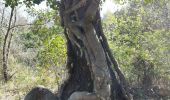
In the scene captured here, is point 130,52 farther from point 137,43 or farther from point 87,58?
point 87,58

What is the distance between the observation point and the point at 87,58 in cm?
688

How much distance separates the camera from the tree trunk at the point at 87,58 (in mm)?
6590

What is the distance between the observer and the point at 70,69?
7883mm

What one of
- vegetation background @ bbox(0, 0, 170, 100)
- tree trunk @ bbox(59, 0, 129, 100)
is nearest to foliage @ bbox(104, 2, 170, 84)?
vegetation background @ bbox(0, 0, 170, 100)

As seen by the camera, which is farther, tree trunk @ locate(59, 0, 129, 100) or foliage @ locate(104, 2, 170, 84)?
foliage @ locate(104, 2, 170, 84)

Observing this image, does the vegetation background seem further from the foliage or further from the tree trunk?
the tree trunk

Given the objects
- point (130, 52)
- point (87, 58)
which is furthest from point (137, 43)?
point (87, 58)

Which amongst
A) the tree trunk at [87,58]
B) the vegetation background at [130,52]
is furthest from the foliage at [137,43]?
the tree trunk at [87,58]

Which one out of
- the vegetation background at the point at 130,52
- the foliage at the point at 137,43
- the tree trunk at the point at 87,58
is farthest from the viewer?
the foliage at the point at 137,43

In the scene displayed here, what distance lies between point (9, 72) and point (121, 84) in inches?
386

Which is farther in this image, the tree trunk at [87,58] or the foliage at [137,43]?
the foliage at [137,43]

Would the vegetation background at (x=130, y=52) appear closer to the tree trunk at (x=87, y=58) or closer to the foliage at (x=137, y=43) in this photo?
the foliage at (x=137, y=43)

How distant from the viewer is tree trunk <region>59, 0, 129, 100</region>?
6590 mm

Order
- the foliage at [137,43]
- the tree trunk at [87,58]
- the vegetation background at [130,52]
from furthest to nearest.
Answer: the foliage at [137,43] < the vegetation background at [130,52] < the tree trunk at [87,58]
